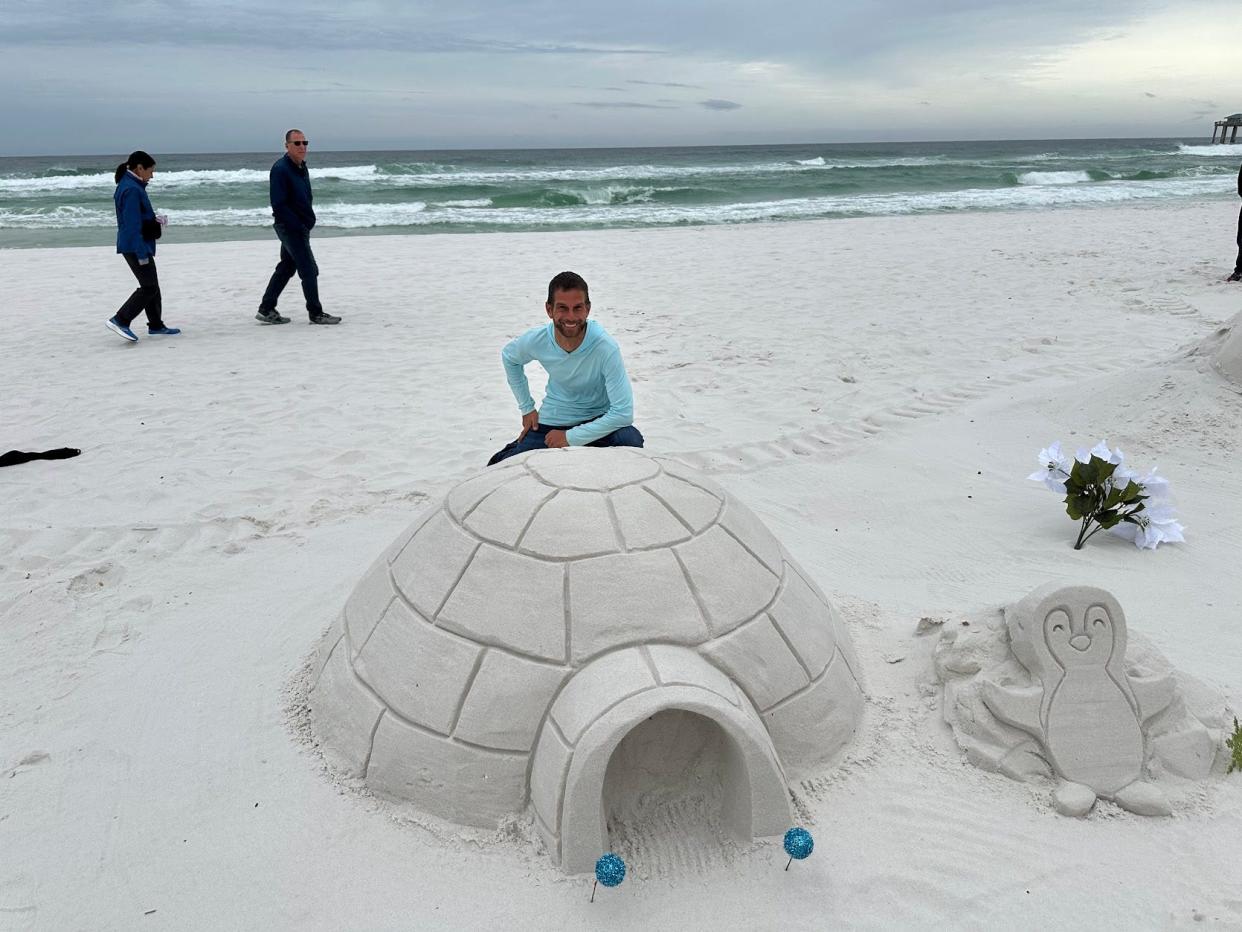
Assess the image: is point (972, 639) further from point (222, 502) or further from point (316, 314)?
point (316, 314)

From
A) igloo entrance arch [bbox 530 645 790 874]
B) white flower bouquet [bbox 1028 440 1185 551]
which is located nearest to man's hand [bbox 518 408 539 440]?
igloo entrance arch [bbox 530 645 790 874]

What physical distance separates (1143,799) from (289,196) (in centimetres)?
788

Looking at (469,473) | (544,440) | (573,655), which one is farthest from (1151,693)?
(469,473)

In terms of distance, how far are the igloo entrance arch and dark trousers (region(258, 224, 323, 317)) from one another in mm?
7000

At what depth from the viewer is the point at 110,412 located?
6395mm

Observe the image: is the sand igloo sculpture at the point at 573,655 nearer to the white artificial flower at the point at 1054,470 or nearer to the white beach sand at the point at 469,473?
the white beach sand at the point at 469,473

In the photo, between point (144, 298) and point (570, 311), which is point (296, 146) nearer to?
point (144, 298)

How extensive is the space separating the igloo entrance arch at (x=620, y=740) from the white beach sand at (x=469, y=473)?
14 centimetres

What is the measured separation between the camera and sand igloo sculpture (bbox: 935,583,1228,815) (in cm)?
266

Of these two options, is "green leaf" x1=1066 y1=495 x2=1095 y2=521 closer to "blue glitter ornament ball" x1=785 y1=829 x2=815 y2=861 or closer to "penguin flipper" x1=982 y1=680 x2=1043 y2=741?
"penguin flipper" x1=982 y1=680 x2=1043 y2=741

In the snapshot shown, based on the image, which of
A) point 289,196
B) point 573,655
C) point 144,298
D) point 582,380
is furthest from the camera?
point 144,298

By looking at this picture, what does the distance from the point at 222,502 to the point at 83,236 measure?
15782 millimetres

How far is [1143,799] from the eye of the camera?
2.63m

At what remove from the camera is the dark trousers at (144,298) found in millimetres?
7969
